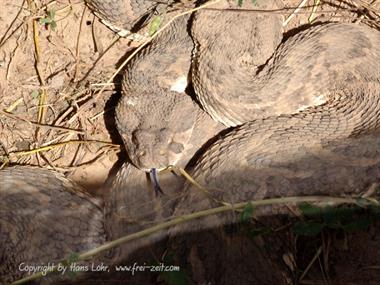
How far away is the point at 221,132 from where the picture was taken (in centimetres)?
350

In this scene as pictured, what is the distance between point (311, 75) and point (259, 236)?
1118 millimetres

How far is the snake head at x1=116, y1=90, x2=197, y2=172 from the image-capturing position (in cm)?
330

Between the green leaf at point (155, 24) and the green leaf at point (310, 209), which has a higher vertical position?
the green leaf at point (155, 24)

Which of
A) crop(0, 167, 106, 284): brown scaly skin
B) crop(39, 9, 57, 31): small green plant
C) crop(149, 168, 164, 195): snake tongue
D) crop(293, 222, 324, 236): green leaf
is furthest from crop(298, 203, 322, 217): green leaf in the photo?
crop(39, 9, 57, 31): small green plant

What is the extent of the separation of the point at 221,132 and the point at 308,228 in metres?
1.16

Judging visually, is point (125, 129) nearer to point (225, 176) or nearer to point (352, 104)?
point (225, 176)

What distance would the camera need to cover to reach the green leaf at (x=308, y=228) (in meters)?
2.50

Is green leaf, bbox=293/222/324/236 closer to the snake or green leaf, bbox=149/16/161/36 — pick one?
the snake

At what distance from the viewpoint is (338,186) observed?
2.74 metres

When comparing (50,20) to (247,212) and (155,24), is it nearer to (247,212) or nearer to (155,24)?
(155,24)

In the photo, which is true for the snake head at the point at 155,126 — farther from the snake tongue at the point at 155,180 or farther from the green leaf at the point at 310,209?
the green leaf at the point at 310,209

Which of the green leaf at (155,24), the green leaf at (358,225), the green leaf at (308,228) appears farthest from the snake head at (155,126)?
the green leaf at (358,225)

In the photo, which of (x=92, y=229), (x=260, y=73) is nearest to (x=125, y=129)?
(x=92, y=229)

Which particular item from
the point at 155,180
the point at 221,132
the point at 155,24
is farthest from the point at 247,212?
the point at 155,24
